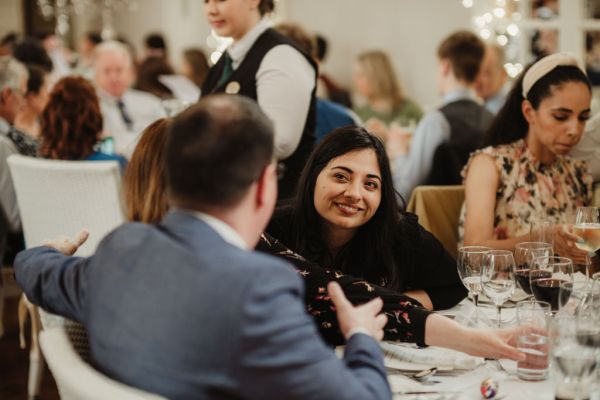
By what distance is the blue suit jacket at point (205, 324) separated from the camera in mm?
1018

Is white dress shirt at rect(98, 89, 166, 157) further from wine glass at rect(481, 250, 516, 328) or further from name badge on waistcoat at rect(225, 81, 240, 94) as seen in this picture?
wine glass at rect(481, 250, 516, 328)

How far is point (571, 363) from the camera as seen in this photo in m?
1.29

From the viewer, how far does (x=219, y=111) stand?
1132 millimetres

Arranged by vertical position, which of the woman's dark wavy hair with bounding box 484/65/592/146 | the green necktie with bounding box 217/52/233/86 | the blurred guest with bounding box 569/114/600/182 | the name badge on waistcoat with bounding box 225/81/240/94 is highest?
the green necktie with bounding box 217/52/233/86

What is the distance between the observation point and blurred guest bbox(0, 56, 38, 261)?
3445 millimetres

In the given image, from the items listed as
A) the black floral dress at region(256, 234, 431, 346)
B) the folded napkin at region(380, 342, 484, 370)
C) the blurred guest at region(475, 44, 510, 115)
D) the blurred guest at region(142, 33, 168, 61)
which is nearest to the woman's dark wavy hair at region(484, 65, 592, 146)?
the black floral dress at region(256, 234, 431, 346)

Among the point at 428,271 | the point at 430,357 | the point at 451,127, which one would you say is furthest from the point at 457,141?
the point at 430,357

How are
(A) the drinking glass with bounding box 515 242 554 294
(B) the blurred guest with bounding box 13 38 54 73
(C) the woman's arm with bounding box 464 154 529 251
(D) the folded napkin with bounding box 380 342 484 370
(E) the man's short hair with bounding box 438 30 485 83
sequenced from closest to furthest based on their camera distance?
(D) the folded napkin with bounding box 380 342 484 370 → (A) the drinking glass with bounding box 515 242 554 294 → (C) the woman's arm with bounding box 464 154 529 251 → (E) the man's short hair with bounding box 438 30 485 83 → (B) the blurred guest with bounding box 13 38 54 73

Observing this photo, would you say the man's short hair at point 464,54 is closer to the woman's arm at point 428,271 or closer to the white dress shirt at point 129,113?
the white dress shirt at point 129,113

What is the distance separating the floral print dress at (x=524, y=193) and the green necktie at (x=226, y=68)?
1007 millimetres

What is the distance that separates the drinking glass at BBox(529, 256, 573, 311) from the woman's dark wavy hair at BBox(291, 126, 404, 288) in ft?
1.42

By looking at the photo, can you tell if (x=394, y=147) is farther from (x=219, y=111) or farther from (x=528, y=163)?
(x=219, y=111)

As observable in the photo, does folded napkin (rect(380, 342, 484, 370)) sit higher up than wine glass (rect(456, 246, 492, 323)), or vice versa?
wine glass (rect(456, 246, 492, 323))

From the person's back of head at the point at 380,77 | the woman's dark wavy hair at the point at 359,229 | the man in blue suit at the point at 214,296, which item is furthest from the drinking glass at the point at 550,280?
the person's back of head at the point at 380,77
